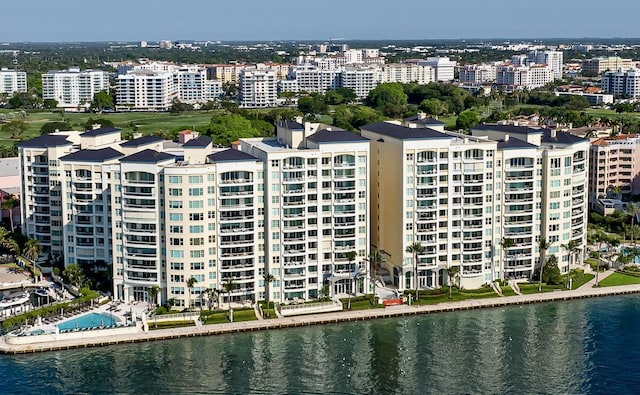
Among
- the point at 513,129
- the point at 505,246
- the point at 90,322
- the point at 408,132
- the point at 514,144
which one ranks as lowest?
the point at 90,322

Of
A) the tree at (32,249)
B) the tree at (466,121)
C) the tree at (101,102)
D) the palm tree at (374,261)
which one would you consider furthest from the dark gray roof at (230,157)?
the tree at (101,102)

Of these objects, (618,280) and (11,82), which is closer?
(618,280)

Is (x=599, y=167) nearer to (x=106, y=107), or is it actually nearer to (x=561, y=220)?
→ (x=561, y=220)

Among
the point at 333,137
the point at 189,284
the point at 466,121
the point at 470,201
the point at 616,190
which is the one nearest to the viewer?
the point at 189,284

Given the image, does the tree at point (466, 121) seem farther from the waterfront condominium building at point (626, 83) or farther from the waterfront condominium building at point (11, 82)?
the waterfront condominium building at point (11, 82)

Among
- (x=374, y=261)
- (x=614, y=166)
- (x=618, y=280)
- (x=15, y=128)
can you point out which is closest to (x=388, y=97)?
(x=15, y=128)

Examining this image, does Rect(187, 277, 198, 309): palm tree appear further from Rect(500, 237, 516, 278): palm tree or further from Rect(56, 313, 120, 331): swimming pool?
Rect(500, 237, 516, 278): palm tree

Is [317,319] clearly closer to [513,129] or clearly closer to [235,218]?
[235,218]
